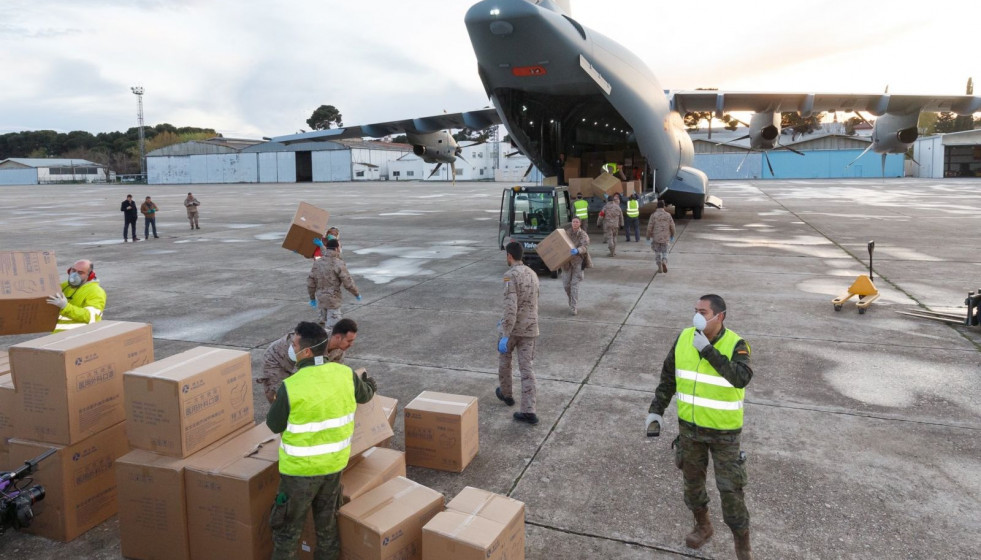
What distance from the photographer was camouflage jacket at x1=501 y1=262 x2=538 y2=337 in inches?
254

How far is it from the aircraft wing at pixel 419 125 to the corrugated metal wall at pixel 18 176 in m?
106

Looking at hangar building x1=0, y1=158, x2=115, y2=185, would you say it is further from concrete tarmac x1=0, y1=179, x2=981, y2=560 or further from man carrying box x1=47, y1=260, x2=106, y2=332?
man carrying box x1=47, y1=260, x2=106, y2=332

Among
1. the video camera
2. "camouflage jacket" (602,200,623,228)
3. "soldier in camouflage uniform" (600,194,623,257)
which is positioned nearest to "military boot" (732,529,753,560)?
the video camera

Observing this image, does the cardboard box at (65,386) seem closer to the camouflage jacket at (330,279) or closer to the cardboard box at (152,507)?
the cardboard box at (152,507)

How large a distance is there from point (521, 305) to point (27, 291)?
194 inches

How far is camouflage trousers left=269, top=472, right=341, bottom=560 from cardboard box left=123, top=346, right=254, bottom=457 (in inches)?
31.5

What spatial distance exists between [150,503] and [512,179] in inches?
2862

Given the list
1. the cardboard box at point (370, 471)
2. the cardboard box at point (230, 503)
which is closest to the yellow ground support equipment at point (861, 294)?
the cardboard box at point (370, 471)

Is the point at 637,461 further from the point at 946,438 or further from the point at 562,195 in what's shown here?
the point at 562,195

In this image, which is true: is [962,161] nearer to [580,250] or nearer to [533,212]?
[533,212]

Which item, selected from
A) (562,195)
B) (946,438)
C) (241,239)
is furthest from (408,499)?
(241,239)

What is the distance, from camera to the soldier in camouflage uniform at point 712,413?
4.03m

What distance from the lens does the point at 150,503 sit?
13.3ft

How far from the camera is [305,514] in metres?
3.70
